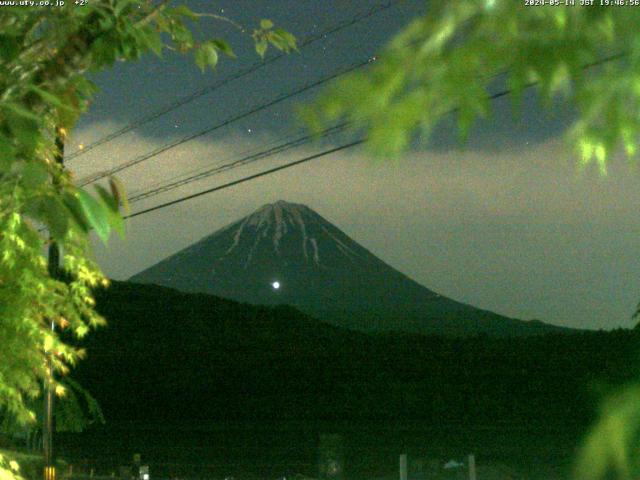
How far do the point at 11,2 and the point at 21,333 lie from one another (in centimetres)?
270

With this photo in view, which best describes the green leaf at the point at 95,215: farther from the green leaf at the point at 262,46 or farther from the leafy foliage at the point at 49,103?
the green leaf at the point at 262,46

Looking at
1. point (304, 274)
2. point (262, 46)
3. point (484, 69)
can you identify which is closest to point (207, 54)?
point (262, 46)

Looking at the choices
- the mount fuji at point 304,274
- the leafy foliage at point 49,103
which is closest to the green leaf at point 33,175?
the leafy foliage at point 49,103

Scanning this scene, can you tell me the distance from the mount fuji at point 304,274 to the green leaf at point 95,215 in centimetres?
9730

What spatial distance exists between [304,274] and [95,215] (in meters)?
122

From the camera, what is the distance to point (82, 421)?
1316cm

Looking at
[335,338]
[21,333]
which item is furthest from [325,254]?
[21,333]

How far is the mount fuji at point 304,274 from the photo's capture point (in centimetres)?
10831

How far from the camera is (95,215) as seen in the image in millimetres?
1830

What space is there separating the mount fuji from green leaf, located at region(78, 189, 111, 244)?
97.3 metres

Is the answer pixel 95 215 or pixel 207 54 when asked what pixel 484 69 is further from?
pixel 207 54

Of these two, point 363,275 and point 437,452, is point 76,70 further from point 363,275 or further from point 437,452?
point 363,275

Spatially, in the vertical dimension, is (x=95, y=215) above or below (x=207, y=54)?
below

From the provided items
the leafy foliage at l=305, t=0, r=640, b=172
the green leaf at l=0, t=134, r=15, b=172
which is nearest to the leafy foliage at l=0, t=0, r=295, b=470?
the green leaf at l=0, t=134, r=15, b=172
